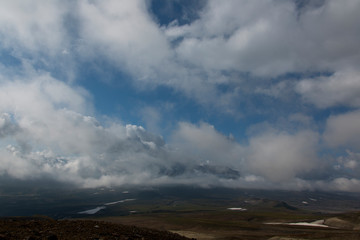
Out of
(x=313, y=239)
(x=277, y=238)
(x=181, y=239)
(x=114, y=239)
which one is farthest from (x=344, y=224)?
(x=114, y=239)

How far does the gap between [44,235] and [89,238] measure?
175 inches

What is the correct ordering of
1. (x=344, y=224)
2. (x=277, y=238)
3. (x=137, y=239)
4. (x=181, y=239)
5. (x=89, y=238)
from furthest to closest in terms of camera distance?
Answer: (x=344, y=224), (x=277, y=238), (x=181, y=239), (x=137, y=239), (x=89, y=238)

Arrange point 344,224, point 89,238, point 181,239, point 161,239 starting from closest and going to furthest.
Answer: point 89,238 < point 161,239 < point 181,239 < point 344,224

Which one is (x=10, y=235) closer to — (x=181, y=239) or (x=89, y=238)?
(x=89, y=238)

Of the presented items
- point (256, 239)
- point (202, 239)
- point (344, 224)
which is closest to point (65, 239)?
point (202, 239)

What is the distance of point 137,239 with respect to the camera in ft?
99.0

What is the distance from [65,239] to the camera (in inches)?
1007

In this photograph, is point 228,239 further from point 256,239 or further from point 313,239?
point 313,239

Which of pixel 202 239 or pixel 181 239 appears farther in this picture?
pixel 202 239

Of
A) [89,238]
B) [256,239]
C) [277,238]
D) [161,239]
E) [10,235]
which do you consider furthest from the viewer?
[256,239]

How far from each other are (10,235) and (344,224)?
207728 millimetres

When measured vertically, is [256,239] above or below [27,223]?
below

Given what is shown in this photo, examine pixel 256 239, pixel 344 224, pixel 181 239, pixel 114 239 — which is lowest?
pixel 344 224

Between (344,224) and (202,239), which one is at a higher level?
(202,239)
